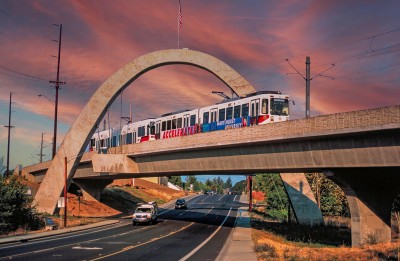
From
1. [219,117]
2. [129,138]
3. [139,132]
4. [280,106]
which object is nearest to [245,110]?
[280,106]

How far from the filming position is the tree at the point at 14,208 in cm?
3716

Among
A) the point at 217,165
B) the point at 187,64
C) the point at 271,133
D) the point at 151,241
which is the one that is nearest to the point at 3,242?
the point at 151,241

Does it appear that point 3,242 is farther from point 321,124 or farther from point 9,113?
point 9,113

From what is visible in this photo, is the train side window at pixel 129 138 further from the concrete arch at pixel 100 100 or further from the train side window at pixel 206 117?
the train side window at pixel 206 117

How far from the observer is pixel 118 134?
58.9 meters

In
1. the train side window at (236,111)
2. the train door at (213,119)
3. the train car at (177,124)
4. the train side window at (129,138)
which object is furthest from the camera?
the train side window at (129,138)

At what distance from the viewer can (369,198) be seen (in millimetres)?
28828

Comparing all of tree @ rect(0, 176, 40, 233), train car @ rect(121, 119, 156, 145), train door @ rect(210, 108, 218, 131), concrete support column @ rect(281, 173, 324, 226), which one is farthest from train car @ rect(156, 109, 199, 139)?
tree @ rect(0, 176, 40, 233)

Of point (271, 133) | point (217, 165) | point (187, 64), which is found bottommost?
point (217, 165)

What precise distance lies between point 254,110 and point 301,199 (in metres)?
11.6

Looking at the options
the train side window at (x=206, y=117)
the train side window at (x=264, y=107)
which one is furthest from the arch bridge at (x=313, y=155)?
the train side window at (x=206, y=117)

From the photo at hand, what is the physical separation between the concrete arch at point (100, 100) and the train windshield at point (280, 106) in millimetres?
17018

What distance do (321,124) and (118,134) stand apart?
3837 centimetres

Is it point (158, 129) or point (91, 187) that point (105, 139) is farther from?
point (158, 129)
